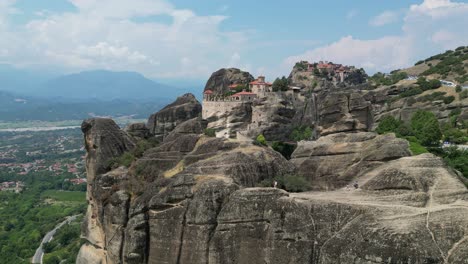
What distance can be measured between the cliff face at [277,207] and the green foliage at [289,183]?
0.74m

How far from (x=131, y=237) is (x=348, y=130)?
66.6 feet

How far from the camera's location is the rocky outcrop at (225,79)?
73.8 m

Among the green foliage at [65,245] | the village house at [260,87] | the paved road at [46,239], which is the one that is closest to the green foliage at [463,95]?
the village house at [260,87]

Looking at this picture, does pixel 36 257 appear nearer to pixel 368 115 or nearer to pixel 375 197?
pixel 368 115

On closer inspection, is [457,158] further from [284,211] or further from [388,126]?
[284,211]

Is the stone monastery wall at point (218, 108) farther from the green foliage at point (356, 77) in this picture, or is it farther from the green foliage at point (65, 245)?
the green foliage at point (356, 77)

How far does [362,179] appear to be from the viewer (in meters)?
27.3

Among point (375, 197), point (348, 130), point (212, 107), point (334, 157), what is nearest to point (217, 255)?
point (375, 197)

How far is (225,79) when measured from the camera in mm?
74750

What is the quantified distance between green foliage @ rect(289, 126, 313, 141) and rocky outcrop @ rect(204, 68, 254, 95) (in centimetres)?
1852

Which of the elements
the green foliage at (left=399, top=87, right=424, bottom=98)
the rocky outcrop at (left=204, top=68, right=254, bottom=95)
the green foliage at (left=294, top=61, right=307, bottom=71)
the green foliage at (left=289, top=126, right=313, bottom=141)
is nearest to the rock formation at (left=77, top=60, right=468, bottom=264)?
the green foliage at (left=289, top=126, right=313, bottom=141)

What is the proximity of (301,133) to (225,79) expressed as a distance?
74.3ft

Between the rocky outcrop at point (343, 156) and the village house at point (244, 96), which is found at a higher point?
the village house at point (244, 96)

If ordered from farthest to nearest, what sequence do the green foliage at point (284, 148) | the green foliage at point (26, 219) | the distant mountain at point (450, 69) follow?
the distant mountain at point (450, 69)
the green foliage at point (26, 219)
the green foliage at point (284, 148)
